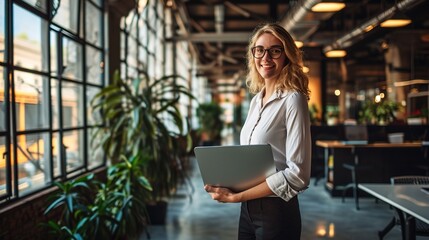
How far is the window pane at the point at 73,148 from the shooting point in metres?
4.32

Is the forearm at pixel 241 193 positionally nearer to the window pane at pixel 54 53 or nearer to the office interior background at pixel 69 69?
the office interior background at pixel 69 69

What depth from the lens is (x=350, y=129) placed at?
683cm

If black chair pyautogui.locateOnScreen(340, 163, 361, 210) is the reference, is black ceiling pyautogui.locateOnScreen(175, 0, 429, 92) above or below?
above

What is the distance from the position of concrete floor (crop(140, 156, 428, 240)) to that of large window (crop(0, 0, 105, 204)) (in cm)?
122

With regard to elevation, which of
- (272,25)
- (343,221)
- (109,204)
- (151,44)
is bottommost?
(343,221)

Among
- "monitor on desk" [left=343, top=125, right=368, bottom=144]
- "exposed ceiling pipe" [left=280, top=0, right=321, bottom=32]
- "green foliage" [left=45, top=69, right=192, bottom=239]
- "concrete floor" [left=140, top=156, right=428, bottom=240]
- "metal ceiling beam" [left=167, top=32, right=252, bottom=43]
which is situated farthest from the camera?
"metal ceiling beam" [left=167, top=32, right=252, bottom=43]

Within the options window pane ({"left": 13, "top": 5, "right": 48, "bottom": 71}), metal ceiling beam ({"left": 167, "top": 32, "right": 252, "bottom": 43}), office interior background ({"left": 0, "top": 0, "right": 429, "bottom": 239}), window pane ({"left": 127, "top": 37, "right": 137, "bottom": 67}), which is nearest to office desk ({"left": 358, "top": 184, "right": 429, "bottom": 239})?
office interior background ({"left": 0, "top": 0, "right": 429, "bottom": 239})

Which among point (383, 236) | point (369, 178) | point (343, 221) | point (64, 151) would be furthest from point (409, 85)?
point (64, 151)

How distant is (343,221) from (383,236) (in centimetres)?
98

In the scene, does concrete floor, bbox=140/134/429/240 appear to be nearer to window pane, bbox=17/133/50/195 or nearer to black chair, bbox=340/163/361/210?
black chair, bbox=340/163/361/210

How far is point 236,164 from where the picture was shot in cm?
141

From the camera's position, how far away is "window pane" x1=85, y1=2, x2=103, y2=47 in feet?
16.2

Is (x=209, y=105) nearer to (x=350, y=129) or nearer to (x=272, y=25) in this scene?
(x=350, y=129)

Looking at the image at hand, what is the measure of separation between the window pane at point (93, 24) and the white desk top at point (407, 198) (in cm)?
352
